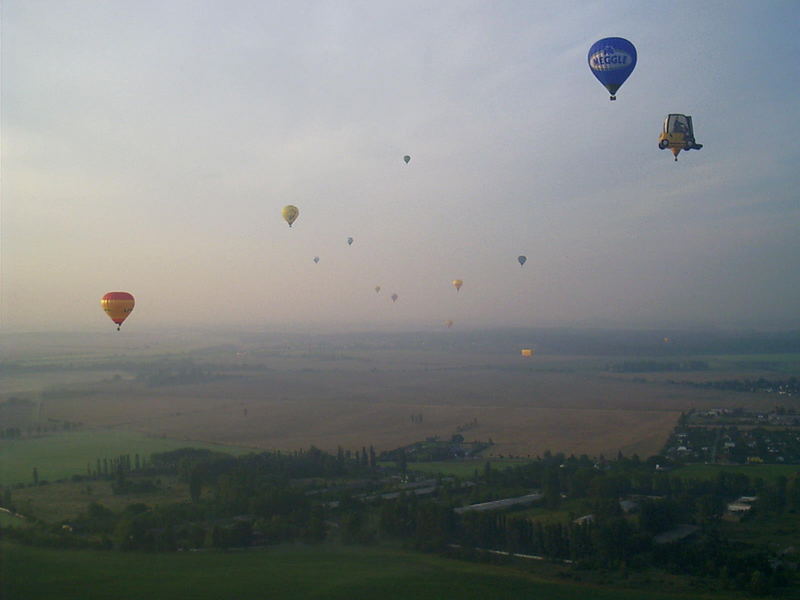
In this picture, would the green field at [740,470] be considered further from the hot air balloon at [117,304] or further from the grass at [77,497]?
the hot air balloon at [117,304]

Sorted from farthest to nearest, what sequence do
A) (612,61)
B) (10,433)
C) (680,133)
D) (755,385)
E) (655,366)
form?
1. (655,366)
2. (755,385)
3. (10,433)
4. (612,61)
5. (680,133)

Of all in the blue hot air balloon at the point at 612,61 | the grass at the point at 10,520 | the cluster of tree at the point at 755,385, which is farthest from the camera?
the cluster of tree at the point at 755,385

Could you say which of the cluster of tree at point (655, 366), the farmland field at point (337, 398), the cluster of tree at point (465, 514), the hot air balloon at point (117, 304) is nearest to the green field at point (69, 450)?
the farmland field at point (337, 398)

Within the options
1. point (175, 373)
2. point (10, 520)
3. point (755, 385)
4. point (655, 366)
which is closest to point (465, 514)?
point (10, 520)

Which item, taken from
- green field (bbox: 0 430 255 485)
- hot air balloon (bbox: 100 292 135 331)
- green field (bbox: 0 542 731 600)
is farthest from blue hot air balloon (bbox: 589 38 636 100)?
green field (bbox: 0 430 255 485)

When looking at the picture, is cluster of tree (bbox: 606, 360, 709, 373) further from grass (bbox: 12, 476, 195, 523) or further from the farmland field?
grass (bbox: 12, 476, 195, 523)

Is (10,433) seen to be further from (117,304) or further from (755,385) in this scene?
(755,385)
